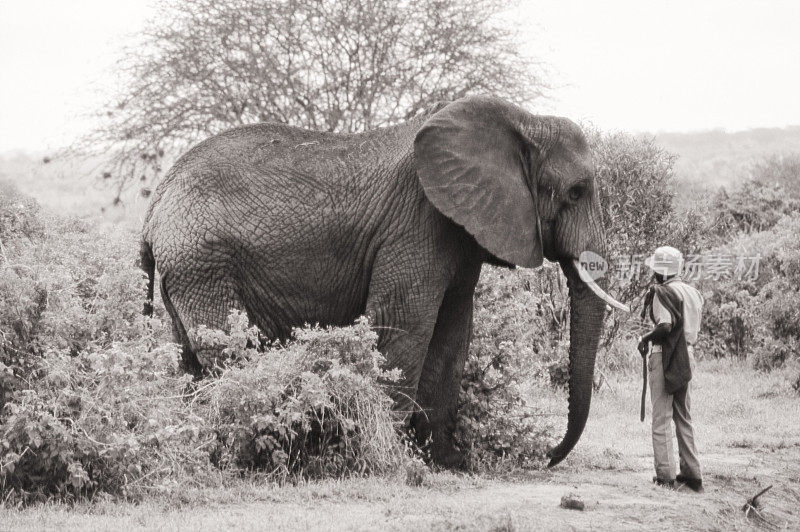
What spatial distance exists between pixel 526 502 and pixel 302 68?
15.5m

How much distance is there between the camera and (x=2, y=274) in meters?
7.40

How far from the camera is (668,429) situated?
8.74 metres

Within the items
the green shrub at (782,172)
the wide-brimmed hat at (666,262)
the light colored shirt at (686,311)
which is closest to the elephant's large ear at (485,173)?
the wide-brimmed hat at (666,262)

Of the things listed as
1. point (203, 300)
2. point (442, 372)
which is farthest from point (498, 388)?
point (203, 300)

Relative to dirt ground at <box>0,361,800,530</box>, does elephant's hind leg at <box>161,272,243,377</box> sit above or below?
above

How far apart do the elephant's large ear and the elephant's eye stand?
320 millimetres

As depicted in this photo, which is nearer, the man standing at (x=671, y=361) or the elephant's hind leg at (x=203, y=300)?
the man standing at (x=671, y=361)

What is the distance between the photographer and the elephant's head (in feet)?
28.7

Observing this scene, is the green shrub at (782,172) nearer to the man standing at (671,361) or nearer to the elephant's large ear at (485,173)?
the man standing at (671,361)

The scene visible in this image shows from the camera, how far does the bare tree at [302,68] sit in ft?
69.8

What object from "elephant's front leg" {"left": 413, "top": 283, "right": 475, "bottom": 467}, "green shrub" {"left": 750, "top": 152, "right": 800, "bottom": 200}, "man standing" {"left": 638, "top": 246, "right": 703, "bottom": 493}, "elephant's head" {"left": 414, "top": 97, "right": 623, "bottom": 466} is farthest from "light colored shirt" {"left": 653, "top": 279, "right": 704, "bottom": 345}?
"green shrub" {"left": 750, "top": 152, "right": 800, "bottom": 200}

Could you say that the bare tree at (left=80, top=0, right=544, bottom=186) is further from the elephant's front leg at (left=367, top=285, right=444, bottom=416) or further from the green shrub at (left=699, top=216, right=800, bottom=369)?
the elephant's front leg at (left=367, top=285, right=444, bottom=416)

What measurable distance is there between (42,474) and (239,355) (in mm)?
1777

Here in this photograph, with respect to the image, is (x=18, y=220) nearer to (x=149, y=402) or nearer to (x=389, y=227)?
(x=389, y=227)
